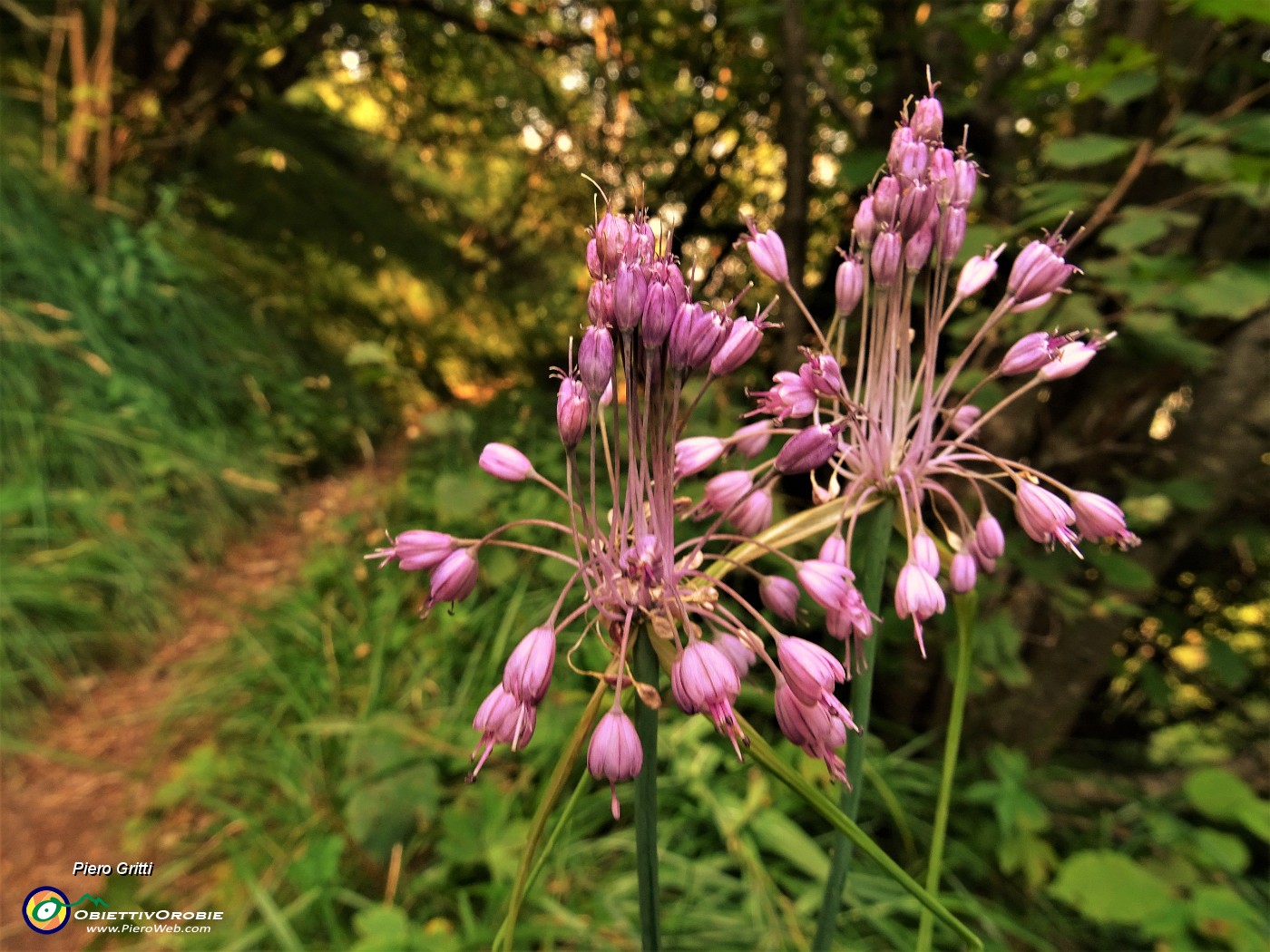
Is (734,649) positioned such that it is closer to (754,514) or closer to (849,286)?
(754,514)

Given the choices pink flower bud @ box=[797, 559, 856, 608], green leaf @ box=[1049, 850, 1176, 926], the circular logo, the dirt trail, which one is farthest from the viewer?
the dirt trail

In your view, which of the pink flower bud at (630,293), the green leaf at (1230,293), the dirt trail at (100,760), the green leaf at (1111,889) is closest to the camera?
the pink flower bud at (630,293)

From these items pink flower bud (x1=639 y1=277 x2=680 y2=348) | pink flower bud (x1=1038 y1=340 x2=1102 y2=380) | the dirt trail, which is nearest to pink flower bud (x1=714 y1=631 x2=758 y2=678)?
pink flower bud (x1=639 y1=277 x2=680 y2=348)

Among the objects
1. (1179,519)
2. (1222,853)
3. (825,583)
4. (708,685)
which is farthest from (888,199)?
(1222,853)

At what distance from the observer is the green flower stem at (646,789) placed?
599mm

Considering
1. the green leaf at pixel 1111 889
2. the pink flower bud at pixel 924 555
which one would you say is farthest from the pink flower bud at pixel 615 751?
the green leaf at pixel 1111 889

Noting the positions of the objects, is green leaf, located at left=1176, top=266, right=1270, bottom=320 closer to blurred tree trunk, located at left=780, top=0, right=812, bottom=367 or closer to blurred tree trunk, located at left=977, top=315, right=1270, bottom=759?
blurred tree trunk, located at left=977, top=315, right=1270, bottom=759

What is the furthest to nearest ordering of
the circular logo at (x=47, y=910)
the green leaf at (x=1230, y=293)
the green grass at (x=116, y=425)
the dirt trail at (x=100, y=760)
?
the green grass at (x=116, y=425), the dirt trail at (x=100, y=760), the circular logo at (x=47, y=910), the green leaf at (x=1230, y=293)

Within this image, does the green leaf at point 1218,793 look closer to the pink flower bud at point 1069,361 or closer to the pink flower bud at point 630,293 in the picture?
the pink flower bud at point 1069,361

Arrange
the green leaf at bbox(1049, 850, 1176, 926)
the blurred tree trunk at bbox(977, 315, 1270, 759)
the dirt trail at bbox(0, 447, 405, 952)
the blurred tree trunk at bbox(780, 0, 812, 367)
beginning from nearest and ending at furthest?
the green leaf at bbox(1049, 850, 1176, 926) → the blurred tree trunk at bbox(977, 315, 1270, 759) → the blurred tree trunk at bbox(780, 0, 812, 367) → the dirt trail at bbox(0, 447, 405, 952)

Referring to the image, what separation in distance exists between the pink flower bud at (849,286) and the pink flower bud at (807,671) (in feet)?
1.25

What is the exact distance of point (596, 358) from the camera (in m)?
0.56

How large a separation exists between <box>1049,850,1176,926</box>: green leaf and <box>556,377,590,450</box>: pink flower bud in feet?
5.94

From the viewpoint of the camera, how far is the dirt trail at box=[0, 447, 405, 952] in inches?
93.8
